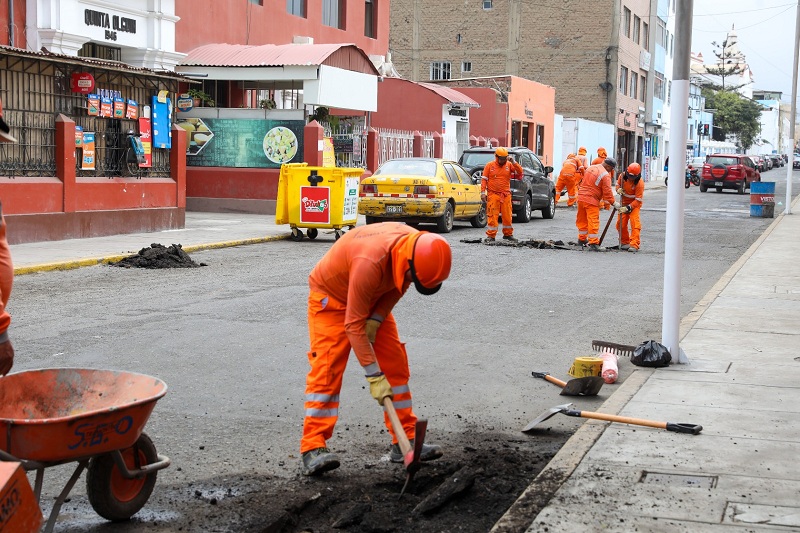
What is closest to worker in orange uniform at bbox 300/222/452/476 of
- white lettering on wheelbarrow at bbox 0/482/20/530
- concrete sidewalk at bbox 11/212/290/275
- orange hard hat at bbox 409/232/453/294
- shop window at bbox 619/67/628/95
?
orange hard hat at bbox 409/232/453/294

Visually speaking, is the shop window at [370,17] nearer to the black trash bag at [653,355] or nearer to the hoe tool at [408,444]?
the black trash bag at [653,355]

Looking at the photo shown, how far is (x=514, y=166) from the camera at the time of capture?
21.0 metres

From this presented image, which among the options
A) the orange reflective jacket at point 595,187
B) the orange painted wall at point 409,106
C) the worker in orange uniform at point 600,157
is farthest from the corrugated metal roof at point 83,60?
the orange painted wall at point 409,106

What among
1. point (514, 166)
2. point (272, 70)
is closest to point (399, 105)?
point (272, 70)

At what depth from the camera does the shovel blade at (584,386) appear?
7.79 m

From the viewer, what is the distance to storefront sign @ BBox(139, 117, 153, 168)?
20.6 meters

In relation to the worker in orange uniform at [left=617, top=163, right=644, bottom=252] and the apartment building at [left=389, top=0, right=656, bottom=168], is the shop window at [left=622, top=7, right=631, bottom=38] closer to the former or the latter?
the apartment building at [left=389, top=0, right=656, bottom=168]

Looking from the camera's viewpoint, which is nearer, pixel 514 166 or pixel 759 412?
pixel 759 412

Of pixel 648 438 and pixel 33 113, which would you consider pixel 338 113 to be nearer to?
pixel 33 113

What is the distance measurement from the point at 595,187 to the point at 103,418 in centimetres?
1576

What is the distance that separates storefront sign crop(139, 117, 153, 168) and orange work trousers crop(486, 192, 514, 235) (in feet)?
22.6

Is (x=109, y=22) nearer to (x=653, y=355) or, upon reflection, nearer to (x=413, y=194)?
(x=413, y=194)

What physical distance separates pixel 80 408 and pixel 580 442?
9.64ft

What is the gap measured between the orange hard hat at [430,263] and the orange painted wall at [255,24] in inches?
914
